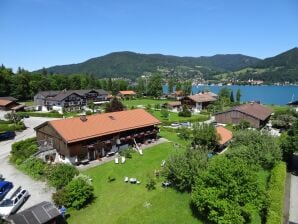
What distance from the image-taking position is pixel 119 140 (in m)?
38.4

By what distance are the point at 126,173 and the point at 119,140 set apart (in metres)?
8.18

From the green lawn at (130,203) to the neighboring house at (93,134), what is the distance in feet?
12.3

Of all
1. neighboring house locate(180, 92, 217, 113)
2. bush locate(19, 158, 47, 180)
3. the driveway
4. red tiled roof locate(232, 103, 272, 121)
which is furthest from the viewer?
neighboring house locate(180, 92, 217, 113)

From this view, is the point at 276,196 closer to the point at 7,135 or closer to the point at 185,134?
the point at 185,134

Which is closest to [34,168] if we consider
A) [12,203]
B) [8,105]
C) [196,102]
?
[12,203]

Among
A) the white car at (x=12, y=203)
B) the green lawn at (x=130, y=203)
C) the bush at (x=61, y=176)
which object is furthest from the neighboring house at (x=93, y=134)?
the white car at (x=12, y=203)

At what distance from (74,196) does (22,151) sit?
16333mm

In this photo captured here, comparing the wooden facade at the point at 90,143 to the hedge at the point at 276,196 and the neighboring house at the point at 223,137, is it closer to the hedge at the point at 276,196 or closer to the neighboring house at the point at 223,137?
the neighboring house at the point at 223,137

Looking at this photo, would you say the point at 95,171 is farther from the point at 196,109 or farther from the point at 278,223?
the point at 196,109

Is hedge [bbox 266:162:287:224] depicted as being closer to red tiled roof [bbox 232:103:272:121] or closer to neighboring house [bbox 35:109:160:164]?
neighboring house [bbox 35:109:160:164]

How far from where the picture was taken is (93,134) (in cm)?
3522

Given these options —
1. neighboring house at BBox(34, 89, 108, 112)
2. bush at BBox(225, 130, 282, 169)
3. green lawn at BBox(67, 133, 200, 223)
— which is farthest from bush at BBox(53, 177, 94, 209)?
neighboring house at BBox(34, 89, 108, 112)

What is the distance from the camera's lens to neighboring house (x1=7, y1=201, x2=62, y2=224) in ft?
61.9

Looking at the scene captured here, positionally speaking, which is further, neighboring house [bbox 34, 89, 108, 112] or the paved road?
neighboring house [bbox 34, 89, 108, 112]
